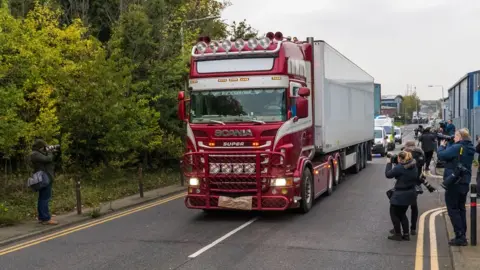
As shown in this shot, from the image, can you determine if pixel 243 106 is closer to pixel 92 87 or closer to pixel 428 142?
pixel 92 87

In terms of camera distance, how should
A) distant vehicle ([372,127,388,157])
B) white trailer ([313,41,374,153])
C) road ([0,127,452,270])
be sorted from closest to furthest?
road ([0,127,452,270]), white trailer ([313,41,374,153]), distant vehicle ([372,127,388,157])

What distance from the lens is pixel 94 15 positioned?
28.0m

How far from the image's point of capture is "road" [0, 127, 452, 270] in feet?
24.5

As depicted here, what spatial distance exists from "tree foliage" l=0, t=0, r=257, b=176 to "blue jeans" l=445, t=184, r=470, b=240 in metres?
9.96

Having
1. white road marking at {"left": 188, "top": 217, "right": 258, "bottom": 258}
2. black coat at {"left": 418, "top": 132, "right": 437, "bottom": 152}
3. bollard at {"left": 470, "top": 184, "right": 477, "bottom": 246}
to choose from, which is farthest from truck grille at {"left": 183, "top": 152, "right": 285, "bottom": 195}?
black coat at {"left": 418, "top": 132, "right": 437, "bottom": 152}

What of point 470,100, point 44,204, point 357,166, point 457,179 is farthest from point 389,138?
point 44,204

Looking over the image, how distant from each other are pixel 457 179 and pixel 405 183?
0.84 metres

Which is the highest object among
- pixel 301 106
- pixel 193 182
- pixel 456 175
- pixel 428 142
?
pixel 301 106

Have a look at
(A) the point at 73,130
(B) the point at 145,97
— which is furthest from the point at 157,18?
(A) the point at 73,130

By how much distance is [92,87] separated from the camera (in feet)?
52.4

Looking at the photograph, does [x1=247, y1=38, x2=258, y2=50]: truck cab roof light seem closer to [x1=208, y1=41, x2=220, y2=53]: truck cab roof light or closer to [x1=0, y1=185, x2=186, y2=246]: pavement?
[x1=208, y1=41, x2=220, y2=53]: truck cab roof light

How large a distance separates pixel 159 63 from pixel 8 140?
8058mm

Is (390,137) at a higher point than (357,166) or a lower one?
higher

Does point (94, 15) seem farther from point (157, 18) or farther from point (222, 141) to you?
point (222, 141)
